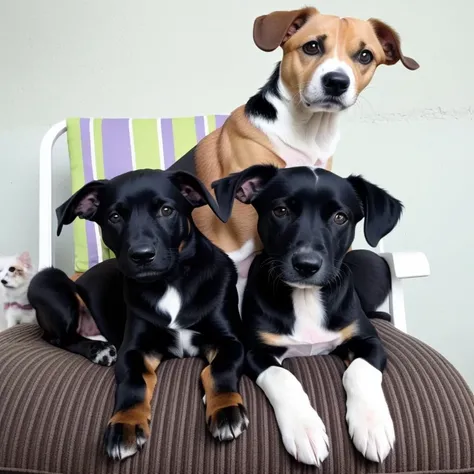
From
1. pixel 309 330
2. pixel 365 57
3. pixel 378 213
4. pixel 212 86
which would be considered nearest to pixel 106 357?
pixel 309 330

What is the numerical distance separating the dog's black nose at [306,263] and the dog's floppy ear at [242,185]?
0.71 feet

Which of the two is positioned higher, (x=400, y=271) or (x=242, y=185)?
(x=242, y=185)

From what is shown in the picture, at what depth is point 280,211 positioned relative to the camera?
4.48 ft

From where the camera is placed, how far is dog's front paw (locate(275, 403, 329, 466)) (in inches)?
41.8

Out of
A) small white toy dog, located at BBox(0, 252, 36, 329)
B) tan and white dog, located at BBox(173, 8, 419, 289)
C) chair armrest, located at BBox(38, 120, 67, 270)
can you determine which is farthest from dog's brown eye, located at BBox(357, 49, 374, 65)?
small white toy dog, located at BBox(0, 252, 36, 329)

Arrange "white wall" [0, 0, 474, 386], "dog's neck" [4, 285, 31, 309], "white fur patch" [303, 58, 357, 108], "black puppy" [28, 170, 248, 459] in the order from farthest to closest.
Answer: "white wall" [0, 0, 474, 386], "dog's neck" [4, 285, 31, 309], "white fur patch" [303, 58, 357, 108], "black puppy" [28, 170, 248, 459]

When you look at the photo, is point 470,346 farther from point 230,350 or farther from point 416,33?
point 230,350

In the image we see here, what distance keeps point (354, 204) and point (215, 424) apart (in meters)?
0.66

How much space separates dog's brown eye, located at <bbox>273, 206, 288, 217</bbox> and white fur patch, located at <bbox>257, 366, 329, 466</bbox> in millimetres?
401

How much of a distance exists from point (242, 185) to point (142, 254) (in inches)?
15.2

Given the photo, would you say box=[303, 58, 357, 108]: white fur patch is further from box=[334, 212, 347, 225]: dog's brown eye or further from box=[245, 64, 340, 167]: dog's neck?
box=[334, 212, 347, 225]: dog's brown eye

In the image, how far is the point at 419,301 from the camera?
108 inches

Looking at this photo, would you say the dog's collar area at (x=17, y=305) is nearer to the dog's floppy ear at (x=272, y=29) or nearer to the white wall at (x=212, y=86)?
the white wall at (x=212, y=86)

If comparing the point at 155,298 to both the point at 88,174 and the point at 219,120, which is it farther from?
the point at 219,120
